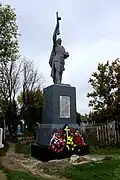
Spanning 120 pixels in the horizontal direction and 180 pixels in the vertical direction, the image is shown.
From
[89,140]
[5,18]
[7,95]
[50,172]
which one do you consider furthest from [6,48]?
[7,95]

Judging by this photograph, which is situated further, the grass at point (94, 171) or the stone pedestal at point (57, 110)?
the stone pedestal at point (57, 110)

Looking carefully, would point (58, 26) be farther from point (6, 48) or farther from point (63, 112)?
point (6, 48)

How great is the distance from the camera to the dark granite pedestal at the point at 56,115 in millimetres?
11578

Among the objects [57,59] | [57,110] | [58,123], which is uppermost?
[57,59]

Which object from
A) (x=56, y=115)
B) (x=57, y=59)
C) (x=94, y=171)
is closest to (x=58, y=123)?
(x=56, y=115)

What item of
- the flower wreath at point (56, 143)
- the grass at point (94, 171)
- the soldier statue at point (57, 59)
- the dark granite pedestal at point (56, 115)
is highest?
the soldier statue at point (57, 59)

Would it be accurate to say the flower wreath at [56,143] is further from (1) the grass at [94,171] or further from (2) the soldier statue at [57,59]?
(2) the soldier statue at [57,59]

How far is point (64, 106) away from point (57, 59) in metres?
2.53

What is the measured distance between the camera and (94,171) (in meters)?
7.70

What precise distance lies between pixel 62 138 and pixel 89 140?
5.87 metres

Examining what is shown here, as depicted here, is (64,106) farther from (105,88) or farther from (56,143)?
(105,88)

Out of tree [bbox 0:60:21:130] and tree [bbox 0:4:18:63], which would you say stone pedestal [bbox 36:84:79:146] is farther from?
tree [bbox 0:60:21:130]

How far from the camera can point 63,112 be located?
12.2 m

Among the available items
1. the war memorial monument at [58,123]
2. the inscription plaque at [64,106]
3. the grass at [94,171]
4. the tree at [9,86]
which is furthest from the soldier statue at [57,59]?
the tree at [9,86]
